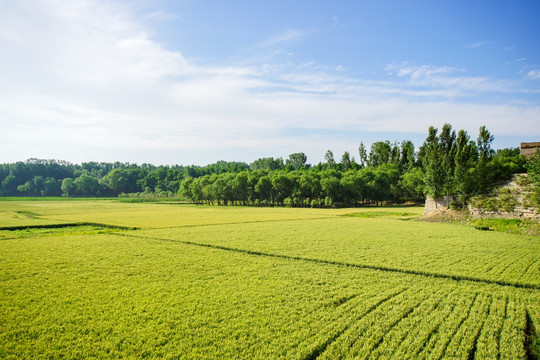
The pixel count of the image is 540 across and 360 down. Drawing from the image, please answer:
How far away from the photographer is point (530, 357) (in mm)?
9227

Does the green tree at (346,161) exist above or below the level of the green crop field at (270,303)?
above

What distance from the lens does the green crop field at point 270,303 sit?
31.4 feet

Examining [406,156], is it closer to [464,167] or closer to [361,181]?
[361,181]

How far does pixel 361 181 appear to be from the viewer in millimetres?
102625

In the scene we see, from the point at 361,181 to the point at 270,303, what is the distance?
9457cm

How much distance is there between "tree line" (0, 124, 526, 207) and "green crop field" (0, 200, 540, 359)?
29714 millimetres

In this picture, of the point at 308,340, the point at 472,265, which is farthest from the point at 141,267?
the point at 472,265

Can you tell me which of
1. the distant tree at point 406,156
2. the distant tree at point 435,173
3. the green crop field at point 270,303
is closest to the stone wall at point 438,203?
the distant tree at point 435,173

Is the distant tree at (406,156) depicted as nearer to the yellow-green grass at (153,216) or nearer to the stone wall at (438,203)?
the yellow-green grass at (153,216)

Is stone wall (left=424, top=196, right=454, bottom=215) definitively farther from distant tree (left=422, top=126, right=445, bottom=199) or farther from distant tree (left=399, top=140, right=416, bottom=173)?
distant tree (left=399, top=140, right=416, bottom=173)

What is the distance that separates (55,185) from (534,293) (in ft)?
710

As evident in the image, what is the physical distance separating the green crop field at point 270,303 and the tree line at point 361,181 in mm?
29714

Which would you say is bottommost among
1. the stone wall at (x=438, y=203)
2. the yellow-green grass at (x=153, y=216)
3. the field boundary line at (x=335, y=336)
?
the yellow-green grass at (x=153, y=216)

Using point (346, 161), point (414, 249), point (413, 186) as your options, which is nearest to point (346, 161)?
point (346, 161)
